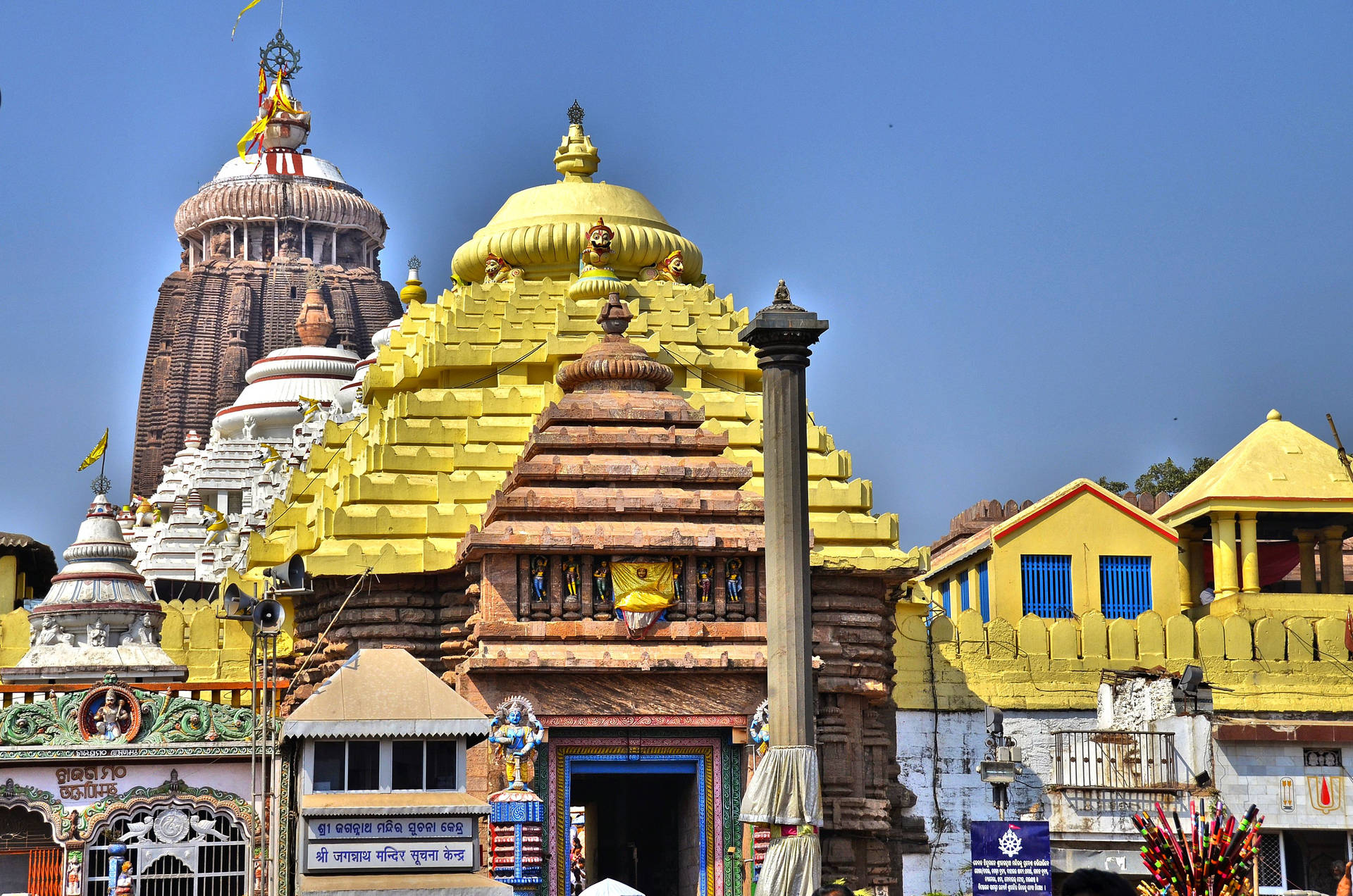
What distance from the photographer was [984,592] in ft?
141

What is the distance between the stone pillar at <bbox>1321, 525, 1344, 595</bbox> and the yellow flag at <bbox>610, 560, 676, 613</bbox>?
1834 cm

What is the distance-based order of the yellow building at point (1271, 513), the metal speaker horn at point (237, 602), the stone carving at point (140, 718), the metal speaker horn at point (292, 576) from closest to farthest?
the stone carving at point (140, 718), the metal speaker horn at point (237, 602), the metal speaker horn at point (292, 576), the yellow building at point (1271, 513)

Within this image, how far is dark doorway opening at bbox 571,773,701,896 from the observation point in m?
29.7

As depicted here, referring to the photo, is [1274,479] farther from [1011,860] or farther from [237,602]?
[237,602]

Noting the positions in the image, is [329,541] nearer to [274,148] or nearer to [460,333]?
[460,333]

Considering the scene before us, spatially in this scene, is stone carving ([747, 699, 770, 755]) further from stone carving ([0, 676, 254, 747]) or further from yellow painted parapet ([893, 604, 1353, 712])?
yellow painted parapet ([893, 604, 1353, 712])

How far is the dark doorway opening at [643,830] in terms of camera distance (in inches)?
1168

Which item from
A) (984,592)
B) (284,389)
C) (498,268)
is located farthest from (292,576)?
(284,389)

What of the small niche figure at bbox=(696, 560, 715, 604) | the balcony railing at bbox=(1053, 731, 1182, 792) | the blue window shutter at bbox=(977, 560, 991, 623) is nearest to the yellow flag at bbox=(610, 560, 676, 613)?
the small niche figure at bbox=(696, 560, 715, 604)

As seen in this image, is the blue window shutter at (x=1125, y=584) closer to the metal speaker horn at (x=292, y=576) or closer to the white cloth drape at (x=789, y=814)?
the white cloth drape at (x=789, y=814)

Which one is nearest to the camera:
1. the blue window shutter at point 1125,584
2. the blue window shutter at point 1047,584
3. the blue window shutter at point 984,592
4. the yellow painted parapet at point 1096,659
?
the yellow painted parapet at point 1096,659

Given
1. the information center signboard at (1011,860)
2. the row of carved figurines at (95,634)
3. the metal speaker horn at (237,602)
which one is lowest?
the information center signboard at (1011,860)

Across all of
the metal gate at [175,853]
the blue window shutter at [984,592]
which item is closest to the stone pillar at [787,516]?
the metal gate at [175,853]

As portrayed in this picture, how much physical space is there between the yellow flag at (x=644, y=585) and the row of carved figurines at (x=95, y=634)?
813 cm
